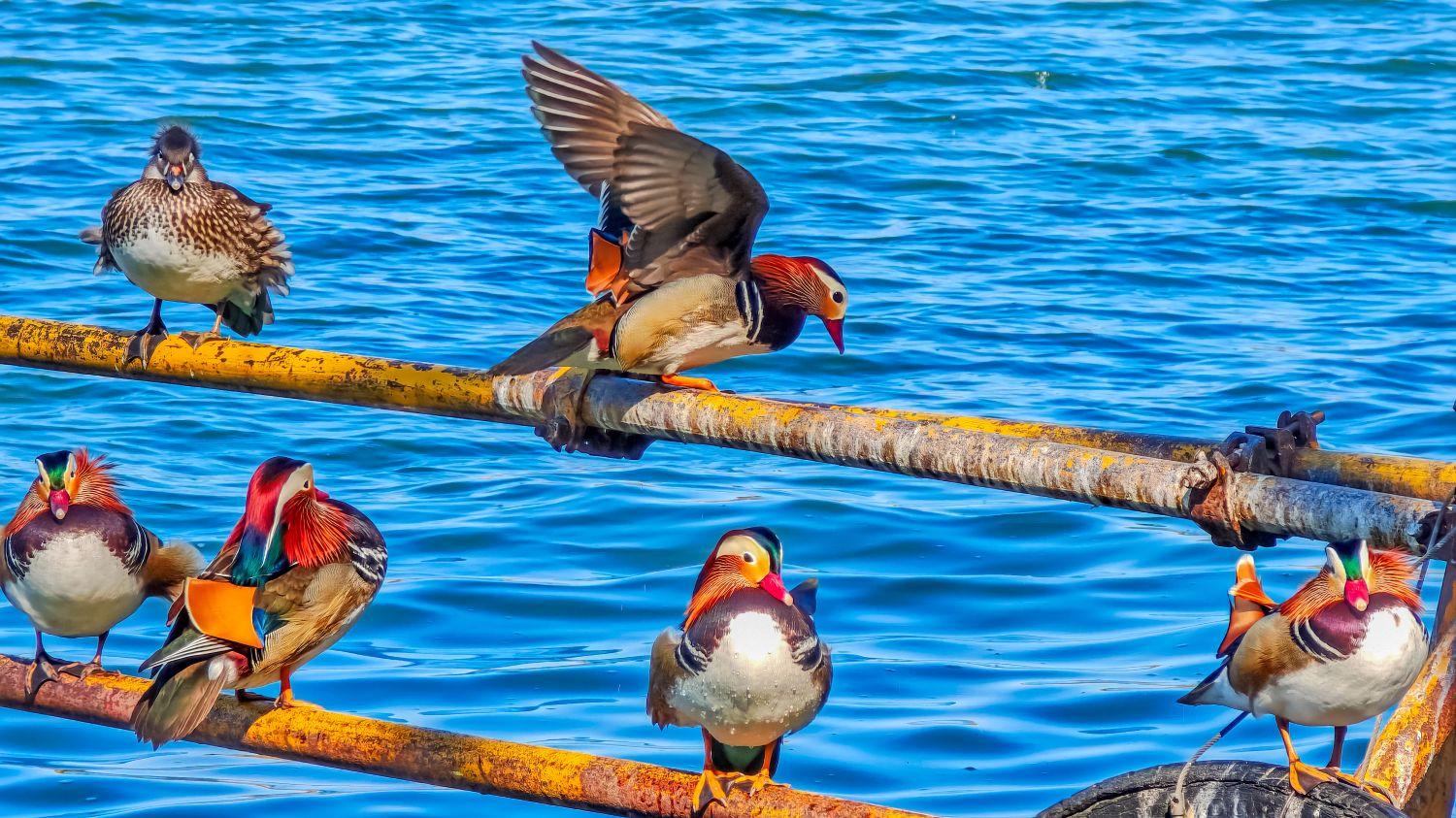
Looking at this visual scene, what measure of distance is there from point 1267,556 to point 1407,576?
5.15 m

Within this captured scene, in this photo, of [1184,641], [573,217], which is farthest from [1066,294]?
[1184,641]

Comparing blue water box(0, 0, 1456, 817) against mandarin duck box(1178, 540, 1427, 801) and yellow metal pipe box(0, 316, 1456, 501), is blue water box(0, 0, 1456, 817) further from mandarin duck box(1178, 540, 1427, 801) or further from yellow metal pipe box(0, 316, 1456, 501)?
mandarin duck box(1178, 540, 1427, 801)

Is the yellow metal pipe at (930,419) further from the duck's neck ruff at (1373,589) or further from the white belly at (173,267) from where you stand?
the white belly at (173,267)

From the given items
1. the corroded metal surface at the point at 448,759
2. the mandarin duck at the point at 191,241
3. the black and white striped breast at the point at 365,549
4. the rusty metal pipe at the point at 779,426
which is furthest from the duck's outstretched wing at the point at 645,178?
the mandarin duck at the point at 191,241

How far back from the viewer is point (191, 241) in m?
6.41

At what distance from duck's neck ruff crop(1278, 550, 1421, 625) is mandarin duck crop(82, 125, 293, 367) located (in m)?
3.70

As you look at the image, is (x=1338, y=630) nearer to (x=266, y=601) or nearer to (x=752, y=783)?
(x=752, y=783)

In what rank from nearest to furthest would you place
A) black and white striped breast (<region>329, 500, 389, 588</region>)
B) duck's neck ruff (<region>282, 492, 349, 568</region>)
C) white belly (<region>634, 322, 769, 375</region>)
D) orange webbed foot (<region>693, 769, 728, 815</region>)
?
orange webbed foot (<region>693, 769, 728, 815</region>) → duck's neck ruff (<region>282, 492, 349, 568</region>) → black and white striped breast (<region>329, 500, 389, 588</region>) → white belly (<region>634, 322, 769, 375</region>)

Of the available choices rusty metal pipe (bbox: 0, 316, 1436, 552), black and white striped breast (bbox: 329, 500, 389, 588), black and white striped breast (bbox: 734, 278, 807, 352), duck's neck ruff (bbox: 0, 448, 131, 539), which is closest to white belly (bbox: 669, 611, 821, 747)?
rusty metal pipe (bbox: 0, 316, 1436, 552)

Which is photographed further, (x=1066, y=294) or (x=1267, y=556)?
(x=1066, y=294)

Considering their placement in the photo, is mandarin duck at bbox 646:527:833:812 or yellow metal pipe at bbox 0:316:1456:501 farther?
yellow metal pipe at bbox 0:316:1456:501

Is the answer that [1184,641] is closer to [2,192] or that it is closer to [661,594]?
[661,594]

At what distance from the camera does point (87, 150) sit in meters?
14.7

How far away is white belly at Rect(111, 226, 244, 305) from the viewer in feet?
20.9
